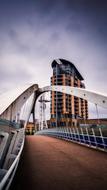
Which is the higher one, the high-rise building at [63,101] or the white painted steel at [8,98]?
the high-rise building at [63,101]

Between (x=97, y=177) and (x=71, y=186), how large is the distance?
1075 millimetres

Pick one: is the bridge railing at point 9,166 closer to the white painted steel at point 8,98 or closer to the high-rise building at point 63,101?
the white painted steel at point 8,98

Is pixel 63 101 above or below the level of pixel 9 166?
above

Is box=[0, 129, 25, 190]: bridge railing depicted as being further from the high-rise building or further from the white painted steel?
the high-rise building

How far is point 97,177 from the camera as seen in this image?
445 cm

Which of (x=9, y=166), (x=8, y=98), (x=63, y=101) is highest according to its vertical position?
(x=63, y=101)

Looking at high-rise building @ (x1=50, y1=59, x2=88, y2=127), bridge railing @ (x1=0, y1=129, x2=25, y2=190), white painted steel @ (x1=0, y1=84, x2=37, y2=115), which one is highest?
high-rise building @ (x1=50, y1=59, x2=88, y2=127)

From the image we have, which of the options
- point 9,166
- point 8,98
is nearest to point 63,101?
point 8,98

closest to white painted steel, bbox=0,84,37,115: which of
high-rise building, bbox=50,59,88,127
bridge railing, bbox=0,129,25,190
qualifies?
bridge railing, bbox=0,129,25,190

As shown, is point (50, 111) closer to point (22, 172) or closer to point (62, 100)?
point (62, 100)

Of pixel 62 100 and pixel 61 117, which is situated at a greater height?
pixel 62 100

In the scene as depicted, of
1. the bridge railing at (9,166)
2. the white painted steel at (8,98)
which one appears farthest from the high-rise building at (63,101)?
the bridge railing at (9,166)

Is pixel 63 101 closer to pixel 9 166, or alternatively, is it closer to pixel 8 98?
pixel 8 98

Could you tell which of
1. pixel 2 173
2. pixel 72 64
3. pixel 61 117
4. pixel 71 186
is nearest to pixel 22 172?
pixel 71 186
